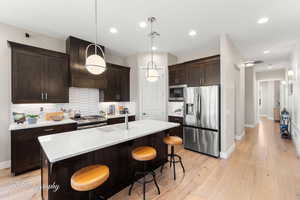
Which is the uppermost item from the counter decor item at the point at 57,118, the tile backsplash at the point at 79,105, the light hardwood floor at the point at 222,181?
the tile backsplash at the point at 79,105

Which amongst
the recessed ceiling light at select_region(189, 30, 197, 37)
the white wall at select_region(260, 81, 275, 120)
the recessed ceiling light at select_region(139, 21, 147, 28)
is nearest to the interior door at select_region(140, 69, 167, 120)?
the recessed ceiling light at select_region(189, 30, 197, 37)

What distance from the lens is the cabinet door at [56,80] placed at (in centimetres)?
296

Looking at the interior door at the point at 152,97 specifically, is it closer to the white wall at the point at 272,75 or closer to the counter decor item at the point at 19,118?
the counter decor item at the point at 19,118

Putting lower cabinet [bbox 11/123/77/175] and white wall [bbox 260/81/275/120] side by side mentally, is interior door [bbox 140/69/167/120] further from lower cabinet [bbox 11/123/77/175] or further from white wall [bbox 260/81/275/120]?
white wall [bbox 260/81/275/120]

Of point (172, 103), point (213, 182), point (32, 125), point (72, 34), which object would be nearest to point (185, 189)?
point (213, 182)

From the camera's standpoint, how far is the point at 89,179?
1.29 metres

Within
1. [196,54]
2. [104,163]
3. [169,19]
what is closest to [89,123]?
[104,163]

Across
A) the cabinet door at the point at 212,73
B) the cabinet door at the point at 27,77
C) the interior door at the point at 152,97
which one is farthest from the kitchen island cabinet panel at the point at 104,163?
the cabinet door at the point at 212,73

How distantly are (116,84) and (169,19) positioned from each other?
253 centimetres

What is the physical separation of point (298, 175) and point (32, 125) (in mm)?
5206

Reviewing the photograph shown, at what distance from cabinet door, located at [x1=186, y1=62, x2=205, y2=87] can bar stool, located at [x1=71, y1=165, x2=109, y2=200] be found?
10.2 ft

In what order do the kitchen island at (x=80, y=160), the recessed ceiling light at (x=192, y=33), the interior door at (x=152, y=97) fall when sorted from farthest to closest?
1. the interior door at (x=152, y=97)
2. the recessed ceiling light at (x=192, y=33)
3. the kitchen island at (x=80, y=160)

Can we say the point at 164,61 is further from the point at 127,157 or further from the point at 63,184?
the point at 63,184

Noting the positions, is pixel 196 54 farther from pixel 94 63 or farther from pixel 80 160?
pixel 80 160
